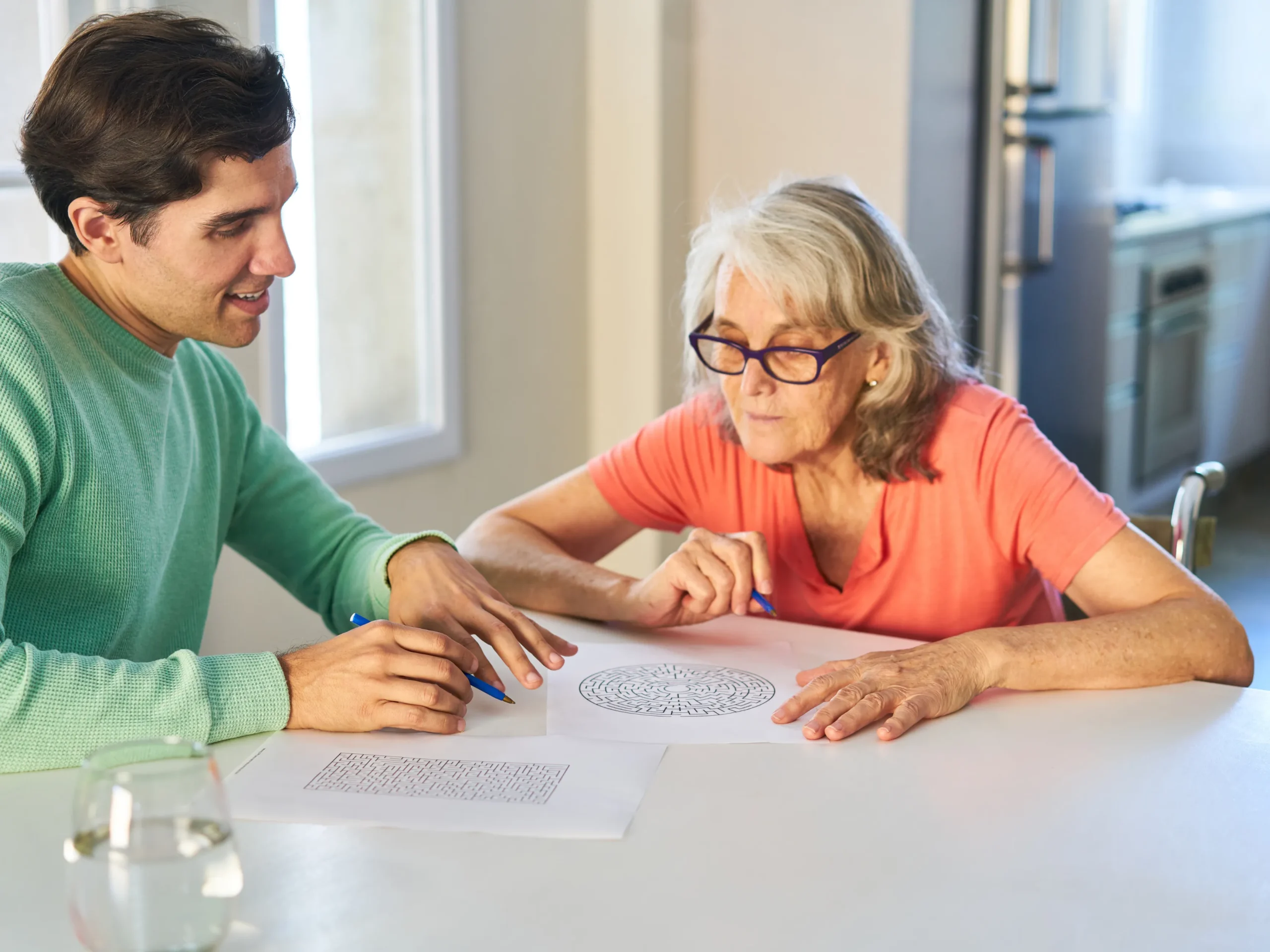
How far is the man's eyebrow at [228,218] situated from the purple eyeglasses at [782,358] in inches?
22.4

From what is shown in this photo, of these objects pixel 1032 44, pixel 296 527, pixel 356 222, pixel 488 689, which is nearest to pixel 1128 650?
pixel 488 689

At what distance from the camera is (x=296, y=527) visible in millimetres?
1601

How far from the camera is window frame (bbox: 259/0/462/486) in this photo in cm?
284

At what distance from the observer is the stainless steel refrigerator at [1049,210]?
3.16 meters

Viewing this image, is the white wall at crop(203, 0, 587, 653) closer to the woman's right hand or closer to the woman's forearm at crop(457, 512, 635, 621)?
the woman's forearm at crop(457, 512, 635, 621)

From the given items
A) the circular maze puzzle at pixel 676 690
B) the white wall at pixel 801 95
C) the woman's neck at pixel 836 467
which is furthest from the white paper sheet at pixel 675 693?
the white wall at pixel 801 95

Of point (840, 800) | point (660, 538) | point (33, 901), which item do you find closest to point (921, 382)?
point (840, 800)

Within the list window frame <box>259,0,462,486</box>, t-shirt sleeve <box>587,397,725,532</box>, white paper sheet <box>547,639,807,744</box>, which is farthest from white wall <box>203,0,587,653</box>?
white paper sheet <box>547,639,807,744</box>

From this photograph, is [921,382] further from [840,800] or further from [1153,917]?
[1153,917]

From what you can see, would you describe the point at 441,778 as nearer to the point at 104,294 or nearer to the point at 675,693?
the point at 675,693

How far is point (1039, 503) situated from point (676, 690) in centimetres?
53

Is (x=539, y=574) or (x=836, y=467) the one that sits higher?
(x=836, y=467)

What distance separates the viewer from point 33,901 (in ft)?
2.85

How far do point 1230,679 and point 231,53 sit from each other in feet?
3.85
